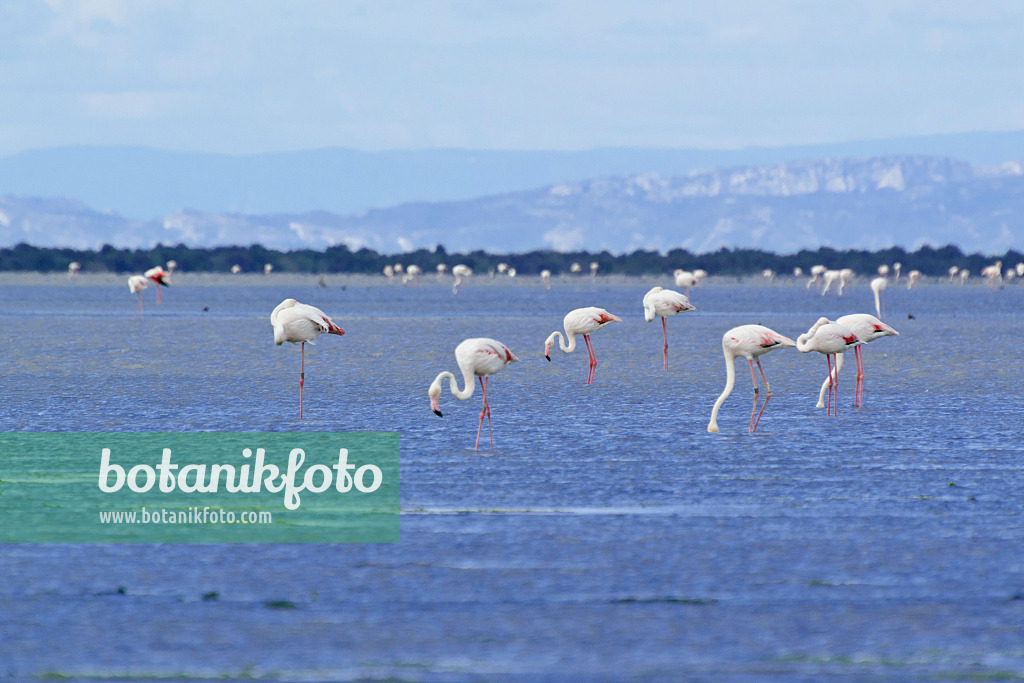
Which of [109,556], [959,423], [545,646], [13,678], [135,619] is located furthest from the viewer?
[959,423]

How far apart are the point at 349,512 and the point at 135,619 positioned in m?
3.13

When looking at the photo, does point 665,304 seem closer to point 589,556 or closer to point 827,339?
point 827,339

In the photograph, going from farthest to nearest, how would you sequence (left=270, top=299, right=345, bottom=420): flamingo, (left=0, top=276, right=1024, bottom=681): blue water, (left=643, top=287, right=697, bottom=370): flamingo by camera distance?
(left=643, top=287, right=697, bottom=370): flamingo < (left=270, top=299, right=345, bottom=420): flamingo < (left=0, top=276, right=1024, bottom=681): blue water

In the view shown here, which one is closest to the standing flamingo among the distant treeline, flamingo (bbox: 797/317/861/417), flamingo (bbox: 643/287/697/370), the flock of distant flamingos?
the flock of distant flamingos

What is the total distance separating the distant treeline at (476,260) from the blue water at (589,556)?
98.3 metres

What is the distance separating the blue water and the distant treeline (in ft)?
322

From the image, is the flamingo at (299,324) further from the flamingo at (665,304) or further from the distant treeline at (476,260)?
the distant treeline at (476,260)

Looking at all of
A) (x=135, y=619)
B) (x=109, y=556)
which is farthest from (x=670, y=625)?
(x=109, y=556)

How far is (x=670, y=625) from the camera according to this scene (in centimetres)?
718

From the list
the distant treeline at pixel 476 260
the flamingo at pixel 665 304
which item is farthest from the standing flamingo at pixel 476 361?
the distant treeline at pixel 476 260

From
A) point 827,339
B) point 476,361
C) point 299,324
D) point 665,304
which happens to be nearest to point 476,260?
point 665,304

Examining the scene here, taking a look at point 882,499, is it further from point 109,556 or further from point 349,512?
point 109,556

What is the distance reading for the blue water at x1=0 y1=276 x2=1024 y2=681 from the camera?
6.70 metres

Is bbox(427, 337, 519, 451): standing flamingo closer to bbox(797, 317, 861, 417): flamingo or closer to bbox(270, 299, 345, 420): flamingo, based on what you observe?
bbox(270, 299, 345, 420): flamingo
